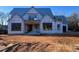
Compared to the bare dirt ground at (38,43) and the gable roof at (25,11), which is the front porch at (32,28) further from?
the gable roof at (25,11)

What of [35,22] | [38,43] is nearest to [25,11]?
[35,22]

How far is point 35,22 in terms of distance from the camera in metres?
4.32

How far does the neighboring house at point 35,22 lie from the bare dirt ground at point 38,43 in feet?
0.31

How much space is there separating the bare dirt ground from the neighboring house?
3.7 inches

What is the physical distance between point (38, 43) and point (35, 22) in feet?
1.08

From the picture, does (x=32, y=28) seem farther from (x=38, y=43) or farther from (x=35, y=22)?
(x=38, y=43)

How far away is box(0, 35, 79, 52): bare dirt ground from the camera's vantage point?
4.28 m

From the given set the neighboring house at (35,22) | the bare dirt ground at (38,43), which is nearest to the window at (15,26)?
the neighboring house at (35,22)

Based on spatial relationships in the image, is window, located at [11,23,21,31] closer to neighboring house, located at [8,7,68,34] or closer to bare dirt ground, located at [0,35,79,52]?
neighboring house, located at [8,7,68,34]

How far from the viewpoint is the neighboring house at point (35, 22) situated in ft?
14.1
